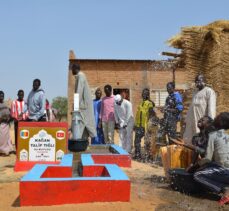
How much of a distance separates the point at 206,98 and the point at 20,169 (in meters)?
3.42

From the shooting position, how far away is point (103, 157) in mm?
7328

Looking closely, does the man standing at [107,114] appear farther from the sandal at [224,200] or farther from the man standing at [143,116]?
the sandal at [224,200]

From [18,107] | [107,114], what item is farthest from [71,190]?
[18,107]

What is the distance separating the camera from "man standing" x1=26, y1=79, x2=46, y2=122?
8203 millimetres

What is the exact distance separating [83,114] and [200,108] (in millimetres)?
2402

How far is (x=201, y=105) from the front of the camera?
6.97m

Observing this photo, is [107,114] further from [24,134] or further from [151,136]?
[24,134]

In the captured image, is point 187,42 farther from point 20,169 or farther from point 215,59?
point 20,169

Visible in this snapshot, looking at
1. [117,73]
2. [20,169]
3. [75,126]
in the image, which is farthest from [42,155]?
[117,73]

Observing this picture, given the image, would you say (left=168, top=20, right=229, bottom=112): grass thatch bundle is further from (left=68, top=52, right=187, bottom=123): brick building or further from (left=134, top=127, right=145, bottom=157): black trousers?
(left=68, top=52, right=187, bottom=123): brick building

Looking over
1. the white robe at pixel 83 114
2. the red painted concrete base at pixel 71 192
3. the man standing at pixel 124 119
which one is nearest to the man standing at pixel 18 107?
the man standing at pixel 124 119

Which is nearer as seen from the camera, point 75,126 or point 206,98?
point 206,98

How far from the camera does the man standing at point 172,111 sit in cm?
837

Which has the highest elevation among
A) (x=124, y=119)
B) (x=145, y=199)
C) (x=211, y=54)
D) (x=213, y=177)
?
(x=211, y=54)
